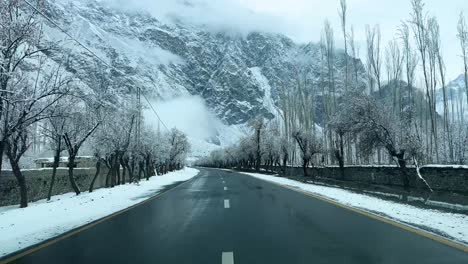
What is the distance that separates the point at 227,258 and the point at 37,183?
94.4 feet

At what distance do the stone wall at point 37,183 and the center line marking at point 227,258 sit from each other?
24995 mm

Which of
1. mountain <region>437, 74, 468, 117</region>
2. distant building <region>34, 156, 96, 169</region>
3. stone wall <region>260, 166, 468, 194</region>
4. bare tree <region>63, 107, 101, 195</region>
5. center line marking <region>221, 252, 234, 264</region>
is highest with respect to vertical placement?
mountain <region>437, 74, 468, 117</region>

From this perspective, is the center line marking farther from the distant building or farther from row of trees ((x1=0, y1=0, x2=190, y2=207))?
the distant building

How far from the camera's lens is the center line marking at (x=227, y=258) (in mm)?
6380

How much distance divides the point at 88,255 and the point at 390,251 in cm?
527

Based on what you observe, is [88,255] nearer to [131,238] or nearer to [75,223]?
[131,238]

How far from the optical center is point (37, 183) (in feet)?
102

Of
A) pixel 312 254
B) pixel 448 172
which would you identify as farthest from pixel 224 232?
pixel 448 172

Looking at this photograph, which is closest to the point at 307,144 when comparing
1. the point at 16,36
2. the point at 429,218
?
the point at 429,218

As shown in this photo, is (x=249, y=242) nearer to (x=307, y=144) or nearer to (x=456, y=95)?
(x=307, y=144)

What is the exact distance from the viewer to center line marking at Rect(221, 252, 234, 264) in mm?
6380

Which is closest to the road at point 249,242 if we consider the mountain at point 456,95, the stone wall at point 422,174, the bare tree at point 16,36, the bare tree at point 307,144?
the bare tree at point 16,36

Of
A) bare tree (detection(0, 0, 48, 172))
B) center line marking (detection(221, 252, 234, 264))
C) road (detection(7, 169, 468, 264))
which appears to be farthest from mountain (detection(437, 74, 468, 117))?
center line marking (detection(221, 252, 234, 264))

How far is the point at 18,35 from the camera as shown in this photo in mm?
12844
